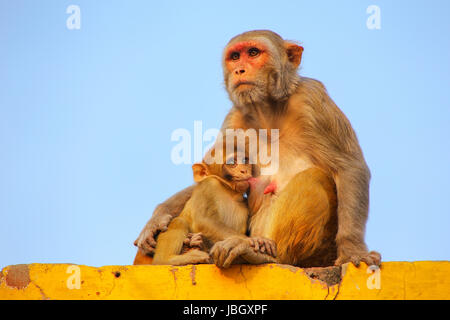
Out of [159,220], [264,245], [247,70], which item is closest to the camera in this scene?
[264,245]

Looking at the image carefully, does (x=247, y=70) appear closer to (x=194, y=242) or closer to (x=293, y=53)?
(x=293, y=53)

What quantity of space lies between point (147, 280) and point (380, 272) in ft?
5.57

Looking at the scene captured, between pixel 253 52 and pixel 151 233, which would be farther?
pixel 253 52

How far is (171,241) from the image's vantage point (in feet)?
17.8

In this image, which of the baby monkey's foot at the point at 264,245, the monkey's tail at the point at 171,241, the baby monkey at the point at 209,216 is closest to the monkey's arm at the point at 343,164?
the baby monkey's foot at the point at 264,245

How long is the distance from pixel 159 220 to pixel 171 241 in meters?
0.42

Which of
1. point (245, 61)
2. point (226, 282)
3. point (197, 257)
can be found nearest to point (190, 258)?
point (197, 257)

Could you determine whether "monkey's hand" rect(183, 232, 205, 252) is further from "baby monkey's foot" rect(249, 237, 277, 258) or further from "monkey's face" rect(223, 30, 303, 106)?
"monkey's face" rect(223, 30, 303, 106)

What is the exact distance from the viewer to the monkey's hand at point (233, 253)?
458 centimetres

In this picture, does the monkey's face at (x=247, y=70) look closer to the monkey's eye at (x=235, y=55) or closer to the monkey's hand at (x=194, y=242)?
the monkey's eye at (x=235, y=55)

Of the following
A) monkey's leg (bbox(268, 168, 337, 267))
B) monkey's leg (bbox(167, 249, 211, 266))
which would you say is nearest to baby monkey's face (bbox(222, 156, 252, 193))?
monkey's leg (bbox(268, 168, 337, 267))

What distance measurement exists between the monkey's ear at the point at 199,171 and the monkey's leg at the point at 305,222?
0.83 m

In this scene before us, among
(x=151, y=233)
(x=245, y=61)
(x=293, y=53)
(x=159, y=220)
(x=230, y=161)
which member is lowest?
(x=151, y=233)
